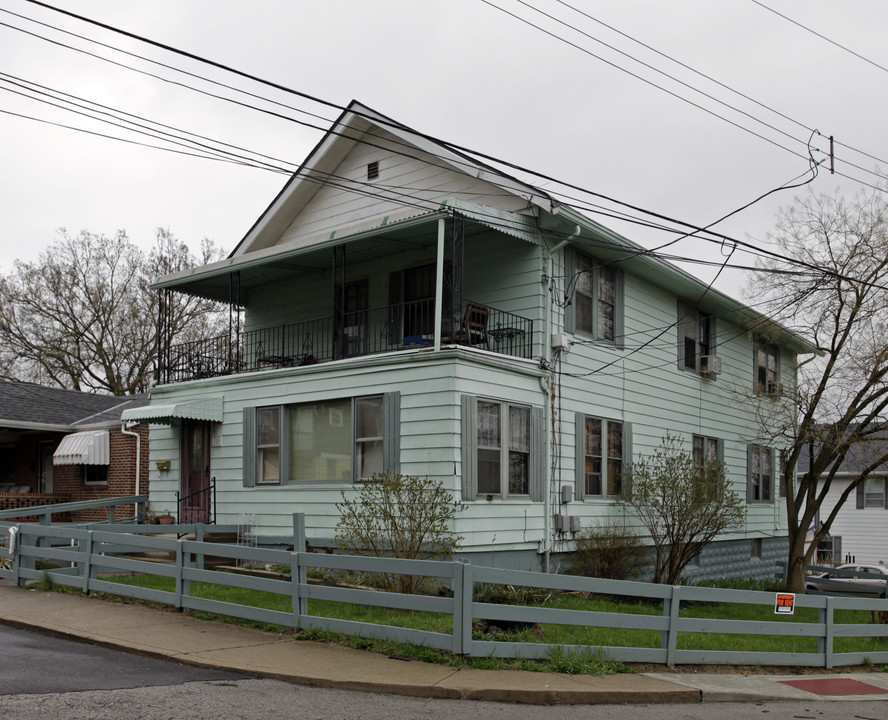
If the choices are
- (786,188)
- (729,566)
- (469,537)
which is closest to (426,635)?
(469,537)

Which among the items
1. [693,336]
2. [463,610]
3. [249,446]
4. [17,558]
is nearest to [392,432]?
[249,446]

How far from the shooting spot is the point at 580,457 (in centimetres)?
1648

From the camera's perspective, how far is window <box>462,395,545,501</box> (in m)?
13.9

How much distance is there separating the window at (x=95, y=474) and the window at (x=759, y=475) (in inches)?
627

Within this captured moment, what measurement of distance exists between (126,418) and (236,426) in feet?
8.27

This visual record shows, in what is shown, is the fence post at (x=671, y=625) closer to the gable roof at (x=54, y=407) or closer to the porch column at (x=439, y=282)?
the porch column at (x=439, y=282)

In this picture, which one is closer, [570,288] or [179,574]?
[179,574]

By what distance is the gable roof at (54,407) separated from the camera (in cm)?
2269

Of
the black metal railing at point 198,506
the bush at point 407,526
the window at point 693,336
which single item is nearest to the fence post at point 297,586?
the bush at point 407,526

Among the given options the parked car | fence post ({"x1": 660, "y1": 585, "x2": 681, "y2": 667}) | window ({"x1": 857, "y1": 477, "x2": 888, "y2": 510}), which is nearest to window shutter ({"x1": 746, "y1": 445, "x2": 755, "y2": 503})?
the parked car

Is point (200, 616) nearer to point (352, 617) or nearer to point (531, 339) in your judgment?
point (352, 617)

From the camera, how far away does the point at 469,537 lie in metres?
13.8

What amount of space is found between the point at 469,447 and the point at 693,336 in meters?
9.22

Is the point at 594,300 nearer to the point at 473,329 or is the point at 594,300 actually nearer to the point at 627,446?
the point at 627,446
